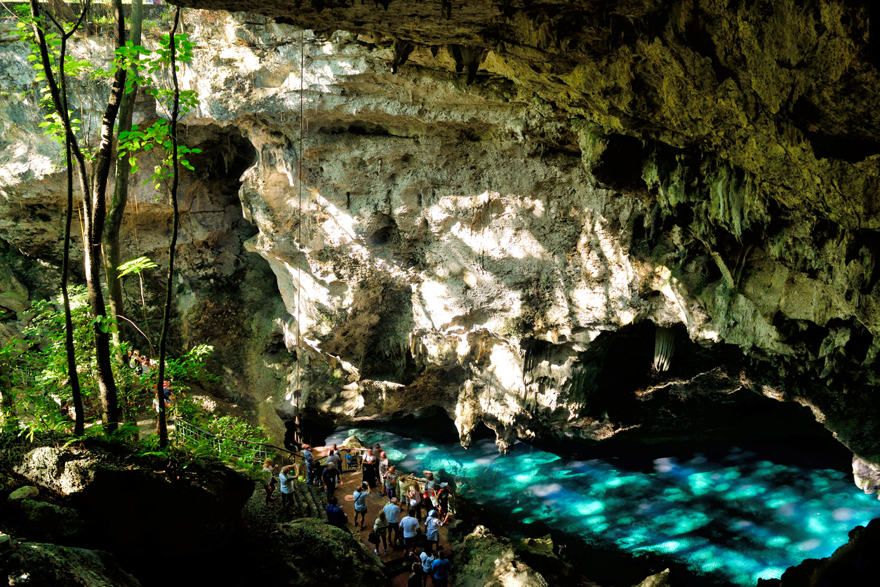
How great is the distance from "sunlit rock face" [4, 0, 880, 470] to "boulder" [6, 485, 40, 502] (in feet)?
17.8

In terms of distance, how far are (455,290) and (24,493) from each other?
32.2ft

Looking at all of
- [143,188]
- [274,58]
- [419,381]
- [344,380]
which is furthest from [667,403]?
[143,188]

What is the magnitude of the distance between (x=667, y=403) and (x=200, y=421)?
1120 cm

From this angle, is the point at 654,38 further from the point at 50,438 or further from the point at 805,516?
the point at 805,516

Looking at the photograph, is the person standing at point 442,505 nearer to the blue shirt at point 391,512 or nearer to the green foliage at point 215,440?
the blue shirt at point 391,512

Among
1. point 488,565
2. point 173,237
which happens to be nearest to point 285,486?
point 488,565

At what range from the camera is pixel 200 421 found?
9047mm

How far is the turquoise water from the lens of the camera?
1324cm

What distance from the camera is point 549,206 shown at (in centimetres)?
1308

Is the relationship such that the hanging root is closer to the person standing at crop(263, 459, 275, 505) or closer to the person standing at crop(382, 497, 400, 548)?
the person standing at crop(382, 497, 400, 548)

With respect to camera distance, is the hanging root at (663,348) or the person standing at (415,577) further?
the hanging root at (663,348)

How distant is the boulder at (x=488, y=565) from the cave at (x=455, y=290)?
0.07 meters

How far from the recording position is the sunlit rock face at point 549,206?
5.33 m

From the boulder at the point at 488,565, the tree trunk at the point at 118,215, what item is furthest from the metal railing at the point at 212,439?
the boulder at the point at 488,565
